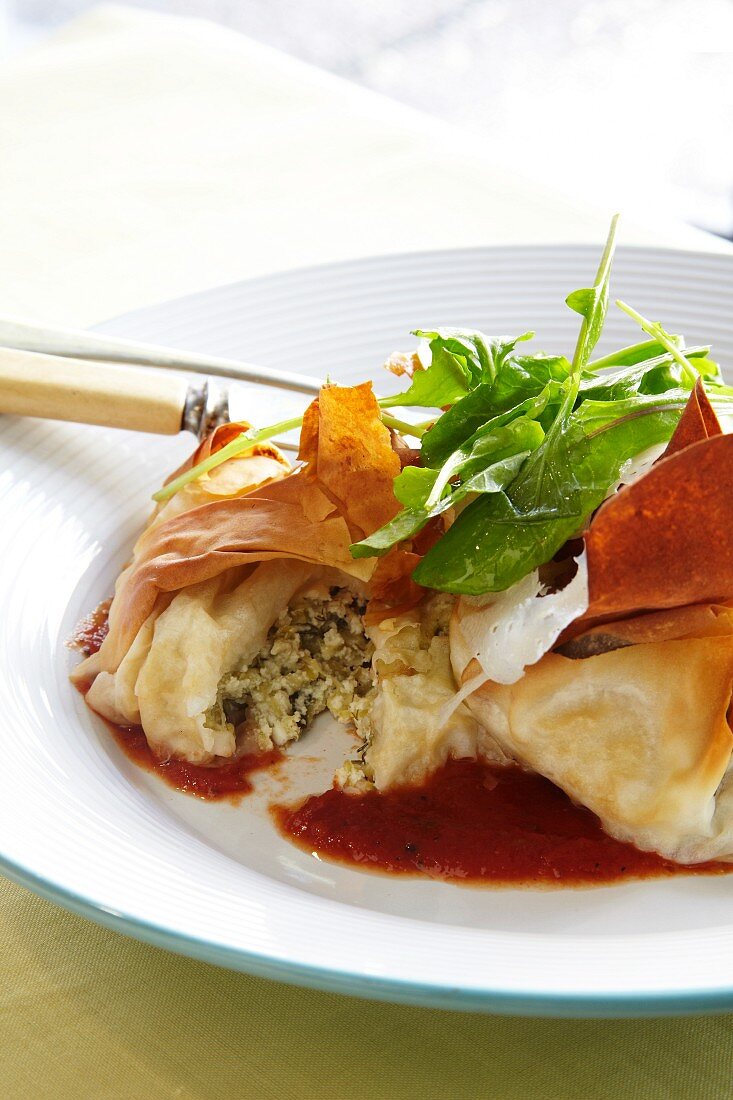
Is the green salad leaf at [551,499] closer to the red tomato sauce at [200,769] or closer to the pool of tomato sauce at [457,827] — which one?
the pool of tomato sauce at [457,827]

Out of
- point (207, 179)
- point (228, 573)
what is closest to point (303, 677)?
point (228, 573)

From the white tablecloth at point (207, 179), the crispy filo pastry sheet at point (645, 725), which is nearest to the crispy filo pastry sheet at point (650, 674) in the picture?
the crispy filo pastry sheet at point (645, 725)

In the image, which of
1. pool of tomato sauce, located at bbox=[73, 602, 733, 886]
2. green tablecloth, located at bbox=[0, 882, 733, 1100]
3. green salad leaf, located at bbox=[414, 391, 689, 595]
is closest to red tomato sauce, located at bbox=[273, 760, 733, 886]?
pool of tomato sauce, located at bbox=[73, 602, 733, 886]

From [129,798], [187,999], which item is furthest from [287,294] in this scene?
[187,999]

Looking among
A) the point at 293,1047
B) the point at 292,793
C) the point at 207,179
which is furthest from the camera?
the point at 207,179

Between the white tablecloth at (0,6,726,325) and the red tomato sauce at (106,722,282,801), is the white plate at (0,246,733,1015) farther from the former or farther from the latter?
the white tablecloth at (0,6,726,325)

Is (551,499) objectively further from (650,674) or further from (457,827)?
(457,827)

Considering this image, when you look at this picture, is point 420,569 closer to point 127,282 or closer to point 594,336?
point 594,336
